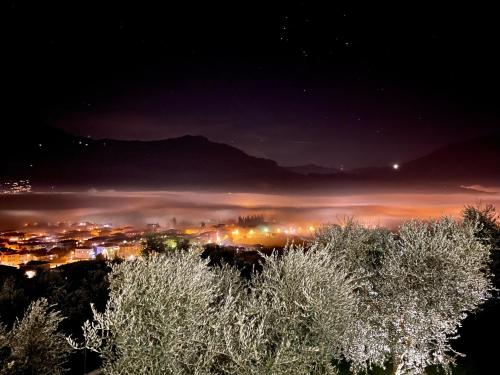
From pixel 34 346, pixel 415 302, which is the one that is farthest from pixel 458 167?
pixel 34 346

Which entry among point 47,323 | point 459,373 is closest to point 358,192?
point 459,373

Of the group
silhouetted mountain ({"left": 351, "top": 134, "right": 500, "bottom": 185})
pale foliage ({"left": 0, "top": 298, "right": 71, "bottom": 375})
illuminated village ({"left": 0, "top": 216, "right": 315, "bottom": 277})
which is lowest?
illuminated village ({"left": 0, "top": 216, "right": 315, "bottom": 277})

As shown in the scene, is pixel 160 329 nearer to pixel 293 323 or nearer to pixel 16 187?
pixel 293 323

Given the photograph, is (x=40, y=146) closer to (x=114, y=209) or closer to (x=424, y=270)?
(x=114, y=209)

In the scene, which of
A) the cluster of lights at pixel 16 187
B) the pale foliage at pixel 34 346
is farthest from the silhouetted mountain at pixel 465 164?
the cluster of lights at pixel 16 187

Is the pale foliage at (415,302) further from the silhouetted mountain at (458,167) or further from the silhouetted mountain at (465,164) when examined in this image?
the silhouetted mountain at (458,167)

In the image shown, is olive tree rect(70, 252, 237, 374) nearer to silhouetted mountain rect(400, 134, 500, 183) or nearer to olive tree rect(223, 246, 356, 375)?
olive tree rect(223, 246, 356, 375)

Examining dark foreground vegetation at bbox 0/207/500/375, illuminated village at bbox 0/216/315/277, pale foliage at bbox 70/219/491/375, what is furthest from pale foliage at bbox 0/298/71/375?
illuminated village at bbox 0/216/315/277

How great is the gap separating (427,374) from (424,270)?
646 centimetres

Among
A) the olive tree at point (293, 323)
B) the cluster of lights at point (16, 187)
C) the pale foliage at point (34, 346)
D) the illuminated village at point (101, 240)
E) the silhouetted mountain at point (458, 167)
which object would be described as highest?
the silhouetted mountain at point (458, 167)

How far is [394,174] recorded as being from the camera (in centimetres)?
18525

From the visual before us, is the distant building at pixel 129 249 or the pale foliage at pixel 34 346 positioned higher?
the pale foliage at pixel 34 346

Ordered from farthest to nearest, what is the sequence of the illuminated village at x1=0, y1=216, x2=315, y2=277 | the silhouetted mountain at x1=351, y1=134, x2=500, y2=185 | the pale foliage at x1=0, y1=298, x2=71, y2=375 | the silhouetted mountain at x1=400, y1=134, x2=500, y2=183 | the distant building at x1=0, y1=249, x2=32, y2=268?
the silhouetted mountain at x1=351, y1=134, x2=500, y2=185, the silhouetted mountain at x1=400, y1=134, x2=500, y2=183, the illuminated village at x1=0, y1=216, x2=315, y2=277, the distant building at x1=0, y1=249, x2=32, y2=268, the pale foliage at x1=0, y1=298, x2=71, y2=375

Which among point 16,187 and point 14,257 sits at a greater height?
point 16,187
